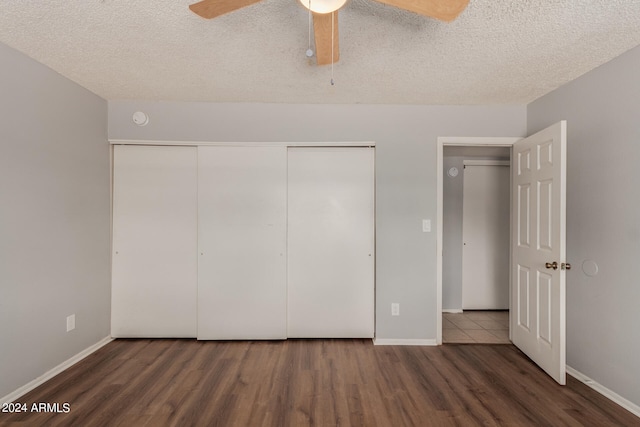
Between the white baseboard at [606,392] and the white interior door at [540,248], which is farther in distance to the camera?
the white interior door at [540,248]

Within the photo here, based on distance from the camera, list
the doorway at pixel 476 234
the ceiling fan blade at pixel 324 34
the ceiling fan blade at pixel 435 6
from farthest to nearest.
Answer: the doorway at pixel 476 234, the ceiling fan blade at pixel 324 34, the ceiling fan blade at pixel 435 6

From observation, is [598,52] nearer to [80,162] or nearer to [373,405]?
[373,405]

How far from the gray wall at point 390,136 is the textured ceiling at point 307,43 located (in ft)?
0.66

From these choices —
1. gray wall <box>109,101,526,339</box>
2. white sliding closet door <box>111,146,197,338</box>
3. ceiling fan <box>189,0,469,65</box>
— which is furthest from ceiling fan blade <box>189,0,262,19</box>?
white sliding closet door <box>111,146,197,338</box>

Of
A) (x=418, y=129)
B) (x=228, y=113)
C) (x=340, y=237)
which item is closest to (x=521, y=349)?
(x=340, y=237)

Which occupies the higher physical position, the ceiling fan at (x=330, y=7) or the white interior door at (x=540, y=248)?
the ceiling fan at (x=330, y=7)

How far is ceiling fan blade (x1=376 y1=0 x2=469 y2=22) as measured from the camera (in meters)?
1.10

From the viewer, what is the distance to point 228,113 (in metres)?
2.80

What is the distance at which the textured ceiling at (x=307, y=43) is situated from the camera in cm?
154

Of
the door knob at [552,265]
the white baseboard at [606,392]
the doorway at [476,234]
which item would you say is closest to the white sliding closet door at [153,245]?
the door knob at [552,265]

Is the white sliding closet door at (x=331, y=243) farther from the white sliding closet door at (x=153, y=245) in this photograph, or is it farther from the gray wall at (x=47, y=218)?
the gray wall at (x=47, y=218)

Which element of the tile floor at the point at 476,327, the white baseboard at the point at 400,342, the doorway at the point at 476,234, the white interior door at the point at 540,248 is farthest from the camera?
the doorway at the point at 476,234

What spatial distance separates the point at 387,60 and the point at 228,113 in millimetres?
1591

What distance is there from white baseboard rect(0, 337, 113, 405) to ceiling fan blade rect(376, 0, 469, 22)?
3.18 m
